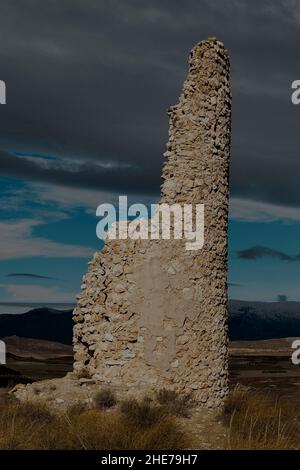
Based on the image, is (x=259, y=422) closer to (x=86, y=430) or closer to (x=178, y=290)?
(x=178, y=290)

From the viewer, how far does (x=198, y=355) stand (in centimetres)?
1149

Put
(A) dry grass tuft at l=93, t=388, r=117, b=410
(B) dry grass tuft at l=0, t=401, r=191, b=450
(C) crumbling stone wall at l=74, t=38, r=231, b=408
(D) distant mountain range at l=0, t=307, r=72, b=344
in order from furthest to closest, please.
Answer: (D) distant mountain range at l=0, t=307, r=72, b=344, (C) crumbling stone wall at l=74, t=38, r=231, b=408, (A) dry grass tuft at l=93, t=388, r=117, b=410, (B) dry grass tuft at l=0, t=401, r=191, b=450

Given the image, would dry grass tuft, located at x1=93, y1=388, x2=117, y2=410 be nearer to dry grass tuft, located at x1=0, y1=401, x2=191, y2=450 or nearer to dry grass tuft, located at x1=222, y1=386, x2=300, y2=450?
dry grass tuft, located at x1=0, y1=401, x2=191, y2=450

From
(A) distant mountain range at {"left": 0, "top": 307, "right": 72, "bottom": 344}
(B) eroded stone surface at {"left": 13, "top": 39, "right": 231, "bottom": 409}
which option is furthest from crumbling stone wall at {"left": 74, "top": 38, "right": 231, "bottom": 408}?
(A) distant mountain range at {"left": 0, "top": 307, "right": 72, "bottom": 344}

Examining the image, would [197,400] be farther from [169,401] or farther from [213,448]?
[213,448]

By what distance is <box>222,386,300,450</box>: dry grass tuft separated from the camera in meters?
9.52

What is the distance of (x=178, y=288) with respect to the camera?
11.5m

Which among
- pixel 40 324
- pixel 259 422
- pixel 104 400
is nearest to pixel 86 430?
pixel 104 400

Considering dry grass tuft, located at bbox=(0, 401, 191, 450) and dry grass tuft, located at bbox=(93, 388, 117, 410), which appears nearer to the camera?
dry grass tuft, located at bbox=(0, 401, 191, 450)

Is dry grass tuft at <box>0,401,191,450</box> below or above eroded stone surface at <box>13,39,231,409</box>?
below

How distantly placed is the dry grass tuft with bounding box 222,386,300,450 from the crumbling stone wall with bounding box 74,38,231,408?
1.67ft

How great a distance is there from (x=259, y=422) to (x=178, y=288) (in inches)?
104

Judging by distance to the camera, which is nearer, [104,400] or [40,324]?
[104,400]
